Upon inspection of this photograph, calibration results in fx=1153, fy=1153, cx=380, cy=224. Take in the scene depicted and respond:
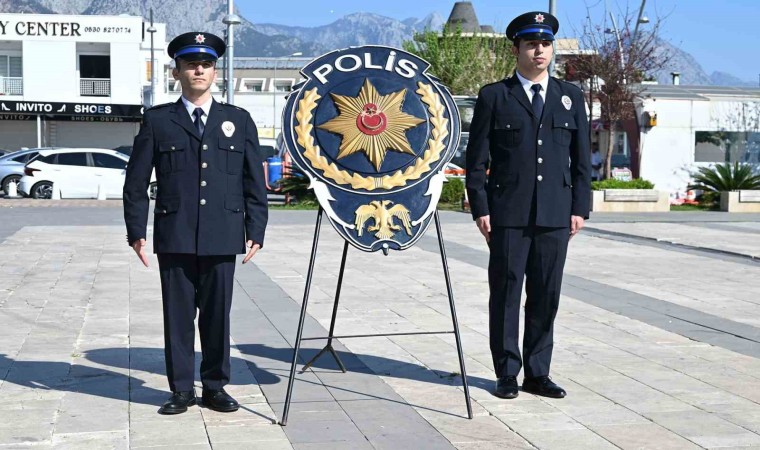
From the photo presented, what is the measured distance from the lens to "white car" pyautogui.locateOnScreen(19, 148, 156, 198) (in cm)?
2897

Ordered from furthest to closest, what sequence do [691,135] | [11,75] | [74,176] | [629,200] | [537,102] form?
1. [11,75]
2. [691,135]
3. [74,176]
4. [629,200]
5. [537,102]

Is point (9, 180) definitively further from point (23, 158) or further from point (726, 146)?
point (726, 146)

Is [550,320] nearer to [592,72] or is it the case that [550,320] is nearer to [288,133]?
[288,133]

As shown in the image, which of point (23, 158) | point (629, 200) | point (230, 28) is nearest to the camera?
point (629, 200)

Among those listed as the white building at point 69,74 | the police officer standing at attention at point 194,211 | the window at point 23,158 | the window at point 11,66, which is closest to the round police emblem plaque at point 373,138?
the police officer standing at attention at point 194,211

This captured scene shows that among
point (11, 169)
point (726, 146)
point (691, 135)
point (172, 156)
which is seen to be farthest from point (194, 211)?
point (726, 146)

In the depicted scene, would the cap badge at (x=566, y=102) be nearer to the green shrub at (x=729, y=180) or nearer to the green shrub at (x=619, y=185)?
the green shrub at (x=619, y=185)

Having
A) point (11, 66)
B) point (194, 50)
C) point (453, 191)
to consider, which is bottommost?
point (453, 191)

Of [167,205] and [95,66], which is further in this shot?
[95,66]

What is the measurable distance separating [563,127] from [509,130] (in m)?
0.30

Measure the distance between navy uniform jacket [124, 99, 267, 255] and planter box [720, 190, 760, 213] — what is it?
2256cm

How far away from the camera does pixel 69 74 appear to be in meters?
55.5

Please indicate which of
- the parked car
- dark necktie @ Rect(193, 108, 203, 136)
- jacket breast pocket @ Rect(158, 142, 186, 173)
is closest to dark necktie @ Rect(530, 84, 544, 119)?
Result: dark necktie @ Rect(193, 108, 203, 136)

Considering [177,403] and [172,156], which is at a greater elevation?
[172,156]
